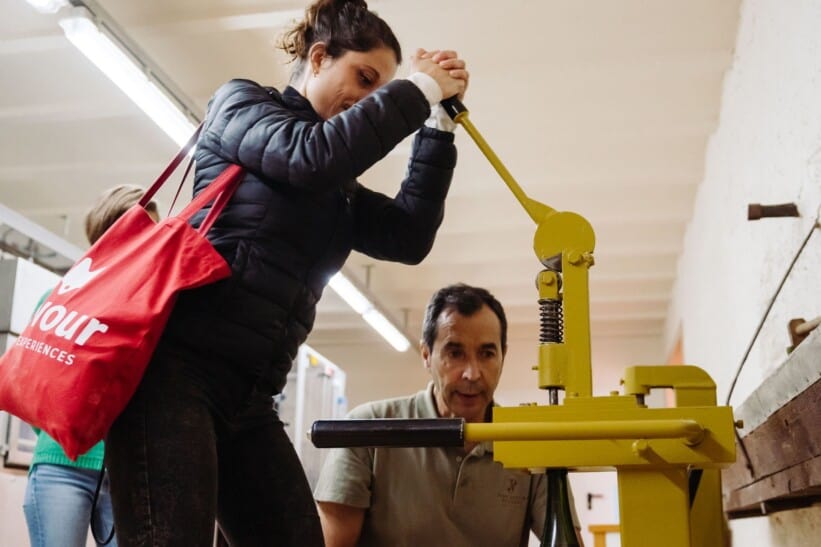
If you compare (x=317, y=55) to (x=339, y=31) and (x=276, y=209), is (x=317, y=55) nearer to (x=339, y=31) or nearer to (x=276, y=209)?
(x=339, y=31)

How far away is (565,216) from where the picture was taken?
1113 mm

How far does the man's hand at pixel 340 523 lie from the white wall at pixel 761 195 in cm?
114

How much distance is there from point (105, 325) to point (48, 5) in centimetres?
219

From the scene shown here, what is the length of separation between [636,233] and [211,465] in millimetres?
4866

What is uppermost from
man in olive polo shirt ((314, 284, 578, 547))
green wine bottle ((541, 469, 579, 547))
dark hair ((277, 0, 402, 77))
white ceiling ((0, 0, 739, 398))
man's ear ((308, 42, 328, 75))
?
white ceiling ((0, 0, 739, 398))

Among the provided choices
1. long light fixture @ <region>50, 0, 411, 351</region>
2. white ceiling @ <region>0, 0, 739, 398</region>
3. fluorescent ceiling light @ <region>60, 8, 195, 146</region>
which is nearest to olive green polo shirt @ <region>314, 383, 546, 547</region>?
long light fixture @ <region>50, 0, 411, 351</region>

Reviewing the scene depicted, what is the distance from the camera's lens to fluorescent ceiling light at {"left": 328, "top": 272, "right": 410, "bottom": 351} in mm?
5699

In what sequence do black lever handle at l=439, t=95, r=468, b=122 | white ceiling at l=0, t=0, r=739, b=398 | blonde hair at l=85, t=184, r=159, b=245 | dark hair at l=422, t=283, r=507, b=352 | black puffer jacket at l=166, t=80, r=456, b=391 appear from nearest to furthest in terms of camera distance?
black puffer jacket at l=166, t=80, r=456, b=391 < black lever handle at l=439, t=95, r=468, b=122 < dark hair at l=422, t=283, r=507, b=352 < blonde hair at l=85, t=184, r=159, b=245 < white ceiling at l=0, t=0, r=739, b=398

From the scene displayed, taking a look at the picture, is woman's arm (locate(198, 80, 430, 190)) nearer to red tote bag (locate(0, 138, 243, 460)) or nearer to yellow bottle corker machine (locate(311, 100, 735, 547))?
red tote bag (locate(0, 138, 243, 460))

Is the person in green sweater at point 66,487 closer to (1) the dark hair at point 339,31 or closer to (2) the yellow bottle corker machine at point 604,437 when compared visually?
(1) the dark hair at point 339,31

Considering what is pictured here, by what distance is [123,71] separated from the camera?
3.24 metres

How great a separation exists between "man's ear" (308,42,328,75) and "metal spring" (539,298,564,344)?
52cm

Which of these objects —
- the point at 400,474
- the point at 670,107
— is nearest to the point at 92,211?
the point at 400,474

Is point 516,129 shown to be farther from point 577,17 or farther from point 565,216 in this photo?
point 565,216
